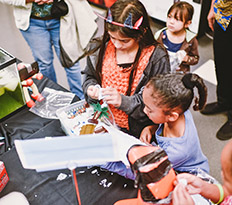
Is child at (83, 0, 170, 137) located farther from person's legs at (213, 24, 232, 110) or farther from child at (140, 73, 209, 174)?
person's legs at (213, 24, 232, 110)

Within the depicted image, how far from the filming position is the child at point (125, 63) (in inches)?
49.4

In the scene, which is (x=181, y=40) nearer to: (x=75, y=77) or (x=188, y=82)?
(x=75, y=77)

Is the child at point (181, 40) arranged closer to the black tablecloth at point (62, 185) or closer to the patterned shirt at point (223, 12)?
the patterned shirt at point (223, 12)

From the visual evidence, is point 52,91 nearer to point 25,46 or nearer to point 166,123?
point 166,123

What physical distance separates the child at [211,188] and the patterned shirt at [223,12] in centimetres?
126

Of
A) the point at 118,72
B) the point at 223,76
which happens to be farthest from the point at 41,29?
the point at 223,76

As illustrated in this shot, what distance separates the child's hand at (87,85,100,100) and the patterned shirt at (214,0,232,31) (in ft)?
3.47

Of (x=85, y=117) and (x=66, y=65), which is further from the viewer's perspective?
(x=66, y=65)

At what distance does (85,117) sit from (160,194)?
2.17ft

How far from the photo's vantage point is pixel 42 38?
2117 mm

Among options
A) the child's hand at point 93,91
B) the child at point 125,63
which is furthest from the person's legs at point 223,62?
the child's hand at point 93,91

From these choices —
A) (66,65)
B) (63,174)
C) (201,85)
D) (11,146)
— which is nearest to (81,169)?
(63,174)

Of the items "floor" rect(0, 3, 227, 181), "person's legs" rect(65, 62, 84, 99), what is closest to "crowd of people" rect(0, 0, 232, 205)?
"person's legs" rect(65, 62, 84, 99)

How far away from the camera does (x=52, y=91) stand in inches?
64.9
